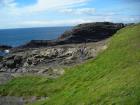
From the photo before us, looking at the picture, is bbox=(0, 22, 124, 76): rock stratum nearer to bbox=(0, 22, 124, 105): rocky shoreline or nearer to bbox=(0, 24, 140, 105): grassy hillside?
bbox=(0, 22, 124, 105): rocky shoreline

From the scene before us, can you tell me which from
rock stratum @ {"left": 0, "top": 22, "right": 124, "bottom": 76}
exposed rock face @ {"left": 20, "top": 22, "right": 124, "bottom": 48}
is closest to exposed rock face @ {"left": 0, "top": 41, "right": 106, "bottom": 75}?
rock stratum @ {"left": 0, "top": 22, "right": 124, "bottom": 76}

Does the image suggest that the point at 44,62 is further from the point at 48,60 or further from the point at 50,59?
the point at 50,59

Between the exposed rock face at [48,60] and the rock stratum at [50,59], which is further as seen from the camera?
the exposed rock face at [48,60]

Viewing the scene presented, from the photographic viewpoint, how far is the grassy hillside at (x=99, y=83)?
34.3m

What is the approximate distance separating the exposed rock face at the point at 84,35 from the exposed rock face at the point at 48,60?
2366cm

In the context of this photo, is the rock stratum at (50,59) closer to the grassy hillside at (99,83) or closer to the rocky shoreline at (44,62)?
the rocky shoreline at (44,62)

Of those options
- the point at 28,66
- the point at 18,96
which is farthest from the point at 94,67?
the point at 28,66

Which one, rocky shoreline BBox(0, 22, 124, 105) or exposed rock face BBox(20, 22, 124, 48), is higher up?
exposed rock face BBox(20, 22, 124, 48)

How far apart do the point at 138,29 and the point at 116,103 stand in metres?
35.9

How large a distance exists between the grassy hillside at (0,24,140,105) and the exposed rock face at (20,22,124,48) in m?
47.1

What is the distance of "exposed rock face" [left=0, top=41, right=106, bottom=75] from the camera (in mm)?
71938

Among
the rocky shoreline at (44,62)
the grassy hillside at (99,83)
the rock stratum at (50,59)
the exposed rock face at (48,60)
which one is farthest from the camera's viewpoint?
the exposed rock face at (48,60)

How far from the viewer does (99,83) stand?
136ft

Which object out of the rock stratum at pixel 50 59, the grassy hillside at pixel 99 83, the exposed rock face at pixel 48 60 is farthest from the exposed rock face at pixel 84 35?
the grassy hillside at pixel 99 83
